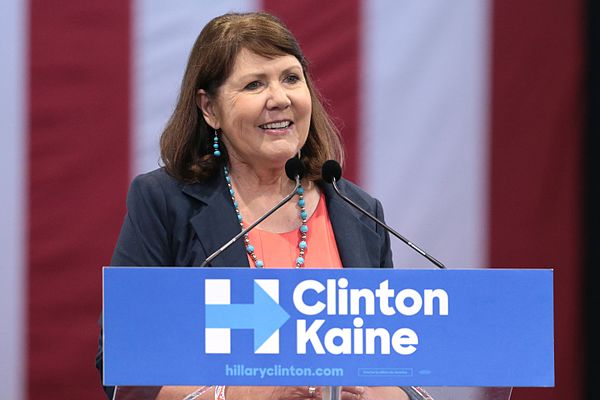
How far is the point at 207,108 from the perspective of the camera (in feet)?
5.87

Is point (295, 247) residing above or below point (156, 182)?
below

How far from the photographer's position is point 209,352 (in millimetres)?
1171

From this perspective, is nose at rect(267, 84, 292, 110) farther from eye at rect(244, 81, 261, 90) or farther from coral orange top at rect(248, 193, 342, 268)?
coral orange top at rect(248, 193, 342, 268)

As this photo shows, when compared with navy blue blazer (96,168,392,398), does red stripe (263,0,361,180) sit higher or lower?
higher

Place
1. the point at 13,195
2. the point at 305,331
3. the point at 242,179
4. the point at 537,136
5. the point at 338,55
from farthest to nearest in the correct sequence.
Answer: the point at 537,136, the point at 338,55, the point at 13,195, the point at 242,179, the point at 305,331

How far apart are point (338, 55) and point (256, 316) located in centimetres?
142

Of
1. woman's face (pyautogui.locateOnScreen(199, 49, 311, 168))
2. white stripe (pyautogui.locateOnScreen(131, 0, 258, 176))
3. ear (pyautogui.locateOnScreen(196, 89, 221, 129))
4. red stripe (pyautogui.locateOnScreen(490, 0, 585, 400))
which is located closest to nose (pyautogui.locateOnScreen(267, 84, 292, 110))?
woman's face (pyautogui.locateOnScreen(199, 49, 311, 168))

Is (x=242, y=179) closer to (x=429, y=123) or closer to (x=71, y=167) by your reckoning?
(x=71, y=167)

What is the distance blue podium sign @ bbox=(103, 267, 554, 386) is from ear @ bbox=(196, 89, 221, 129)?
64 centimetres

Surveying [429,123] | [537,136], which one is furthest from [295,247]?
[537,136]

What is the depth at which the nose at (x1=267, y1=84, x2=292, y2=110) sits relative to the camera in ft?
5.50

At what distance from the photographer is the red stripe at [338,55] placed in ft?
8.06

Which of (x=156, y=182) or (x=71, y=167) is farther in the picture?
(x=71, y=167)

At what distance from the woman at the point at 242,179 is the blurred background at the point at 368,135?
0.62 metres
